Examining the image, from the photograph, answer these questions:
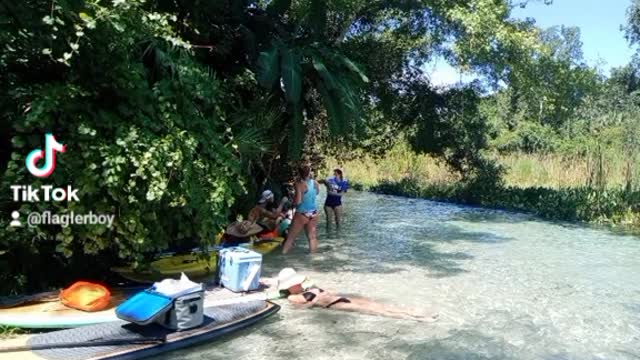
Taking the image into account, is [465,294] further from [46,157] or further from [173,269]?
[46,157]

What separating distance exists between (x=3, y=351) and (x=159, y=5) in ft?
20.1

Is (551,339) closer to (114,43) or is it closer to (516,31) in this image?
(114,43)

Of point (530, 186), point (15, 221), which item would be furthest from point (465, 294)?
point (530, 186)

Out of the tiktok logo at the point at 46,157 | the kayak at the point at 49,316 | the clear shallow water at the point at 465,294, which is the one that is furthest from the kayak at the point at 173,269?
the tiktok logo at the point at 46,157

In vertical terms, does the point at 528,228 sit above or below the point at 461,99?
below

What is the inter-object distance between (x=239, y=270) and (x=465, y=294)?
3090 millimetres

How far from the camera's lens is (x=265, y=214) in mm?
10711

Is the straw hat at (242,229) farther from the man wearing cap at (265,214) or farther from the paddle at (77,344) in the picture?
the paddle at (77,344)

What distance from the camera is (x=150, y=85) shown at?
25.4ft

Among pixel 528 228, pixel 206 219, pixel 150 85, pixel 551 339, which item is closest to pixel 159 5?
pixel 150 85

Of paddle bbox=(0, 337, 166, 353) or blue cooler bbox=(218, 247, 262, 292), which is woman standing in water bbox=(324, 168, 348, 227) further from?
paddle bbox=(0, 337, 166, 353)

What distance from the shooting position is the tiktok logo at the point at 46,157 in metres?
6.36

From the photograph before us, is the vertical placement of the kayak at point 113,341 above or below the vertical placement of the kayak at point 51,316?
below

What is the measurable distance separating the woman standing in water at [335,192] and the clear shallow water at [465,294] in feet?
1.40
